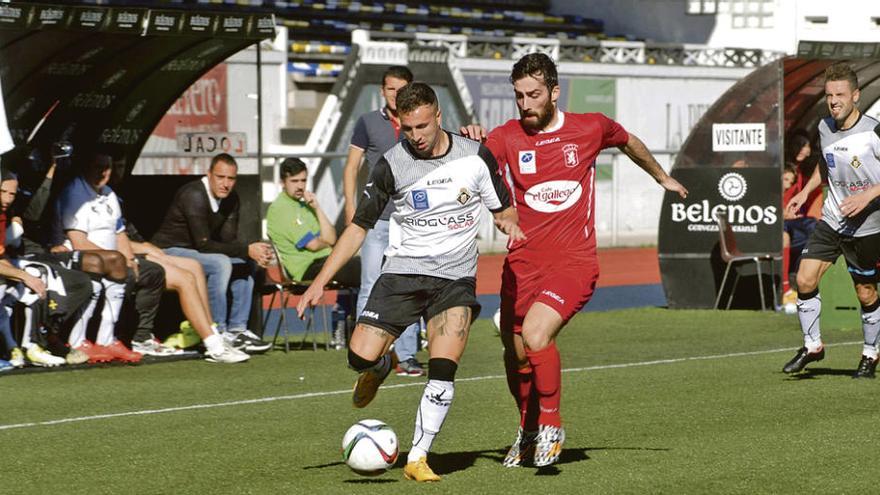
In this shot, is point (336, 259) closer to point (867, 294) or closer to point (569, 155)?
point (569, 155)

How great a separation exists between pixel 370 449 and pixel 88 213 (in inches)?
239

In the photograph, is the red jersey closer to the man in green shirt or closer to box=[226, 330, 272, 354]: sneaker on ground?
the man in green shirt

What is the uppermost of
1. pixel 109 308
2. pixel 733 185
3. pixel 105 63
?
pixel 105 63

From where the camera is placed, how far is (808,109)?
20.7 meters

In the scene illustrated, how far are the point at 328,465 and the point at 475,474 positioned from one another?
84cm

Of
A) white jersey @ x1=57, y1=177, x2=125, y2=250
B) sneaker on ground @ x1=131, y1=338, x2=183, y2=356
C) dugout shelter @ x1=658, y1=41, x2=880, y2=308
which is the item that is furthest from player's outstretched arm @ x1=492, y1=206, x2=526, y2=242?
dugout shelter @ x1=658, y1=41, x2=880, y2=308

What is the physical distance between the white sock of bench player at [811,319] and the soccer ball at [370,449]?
491 cm

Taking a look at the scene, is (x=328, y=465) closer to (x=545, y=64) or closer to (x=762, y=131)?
(x=545, y=64)

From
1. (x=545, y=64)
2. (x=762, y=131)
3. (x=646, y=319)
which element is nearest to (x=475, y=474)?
(x=545, y=64)

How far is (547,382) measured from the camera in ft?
26.2

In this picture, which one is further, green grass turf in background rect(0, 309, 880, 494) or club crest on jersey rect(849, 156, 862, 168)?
club crest on jersey rect(849, 156, 862, 168)

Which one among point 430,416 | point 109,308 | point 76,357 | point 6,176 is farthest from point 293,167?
point 430,416

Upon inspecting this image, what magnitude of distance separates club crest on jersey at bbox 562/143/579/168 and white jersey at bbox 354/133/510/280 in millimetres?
407

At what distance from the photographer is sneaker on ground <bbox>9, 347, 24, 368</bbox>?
12469mm
